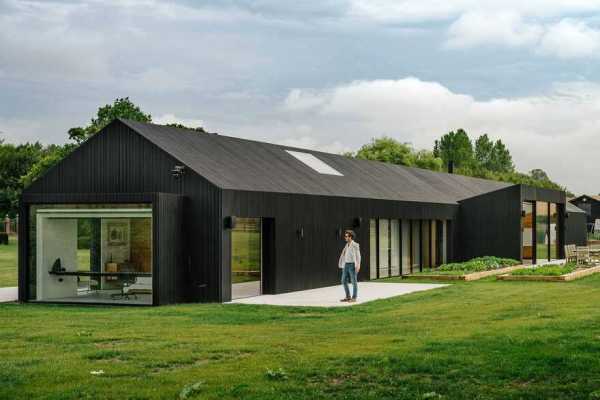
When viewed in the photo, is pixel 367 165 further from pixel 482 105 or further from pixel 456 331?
pixel 482 105

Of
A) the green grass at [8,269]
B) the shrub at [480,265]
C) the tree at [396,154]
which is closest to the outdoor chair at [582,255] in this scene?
the shrub at [480,265]

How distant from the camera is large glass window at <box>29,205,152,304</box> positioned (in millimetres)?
19203

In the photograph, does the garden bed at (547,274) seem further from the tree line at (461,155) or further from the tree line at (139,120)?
the tree line at (461,155)

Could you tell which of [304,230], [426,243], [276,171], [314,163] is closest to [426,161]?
[426,243]

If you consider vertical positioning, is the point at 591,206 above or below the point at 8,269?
above

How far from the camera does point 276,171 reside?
23938mm

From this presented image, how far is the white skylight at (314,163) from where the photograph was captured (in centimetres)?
2738

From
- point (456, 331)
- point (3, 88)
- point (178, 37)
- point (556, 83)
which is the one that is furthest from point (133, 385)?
point (3, 88)

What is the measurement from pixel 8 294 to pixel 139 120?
103 feet

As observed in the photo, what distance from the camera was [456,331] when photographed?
1193 cm

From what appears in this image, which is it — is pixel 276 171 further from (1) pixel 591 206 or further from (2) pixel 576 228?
(1) pixel 591 206

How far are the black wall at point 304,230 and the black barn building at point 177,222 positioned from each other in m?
0.03

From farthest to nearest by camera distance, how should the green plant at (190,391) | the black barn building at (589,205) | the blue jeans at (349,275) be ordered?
the black barn building at (589,205) < the blue jeans at (349,275) < the green plant at (190,391)

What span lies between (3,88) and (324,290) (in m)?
24.2
